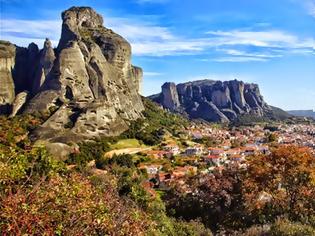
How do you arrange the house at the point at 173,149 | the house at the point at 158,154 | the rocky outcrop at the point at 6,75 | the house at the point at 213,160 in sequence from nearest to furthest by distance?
the house at the point at 158,154
the house at the point at 213,160
the house at the point at 173,149
the rocky outcrop at the point at 6,75

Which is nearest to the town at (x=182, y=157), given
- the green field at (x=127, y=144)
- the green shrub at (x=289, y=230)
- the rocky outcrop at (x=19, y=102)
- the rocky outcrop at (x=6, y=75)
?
the green field at (x=127, y=144)

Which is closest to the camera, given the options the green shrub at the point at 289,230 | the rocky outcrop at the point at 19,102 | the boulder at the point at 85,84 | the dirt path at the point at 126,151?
the green shrub at the point at 289,230

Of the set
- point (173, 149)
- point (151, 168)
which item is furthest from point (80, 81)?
point (151, 168)

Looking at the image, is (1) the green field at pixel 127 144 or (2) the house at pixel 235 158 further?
(2) the house at pixel 235 158

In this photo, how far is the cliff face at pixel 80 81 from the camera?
7338 cm

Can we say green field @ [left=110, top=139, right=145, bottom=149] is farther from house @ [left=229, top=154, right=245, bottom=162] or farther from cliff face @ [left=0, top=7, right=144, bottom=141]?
house @ [left=229, top=154, right=245, bottom=162]

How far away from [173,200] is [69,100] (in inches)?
2014

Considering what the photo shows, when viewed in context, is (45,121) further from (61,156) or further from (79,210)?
(79,210)

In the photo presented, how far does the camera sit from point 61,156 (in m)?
60.2

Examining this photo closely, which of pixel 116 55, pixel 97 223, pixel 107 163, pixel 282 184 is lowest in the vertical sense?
pixel 107 163

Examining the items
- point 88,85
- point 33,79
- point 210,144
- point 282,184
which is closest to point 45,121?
point 88,85

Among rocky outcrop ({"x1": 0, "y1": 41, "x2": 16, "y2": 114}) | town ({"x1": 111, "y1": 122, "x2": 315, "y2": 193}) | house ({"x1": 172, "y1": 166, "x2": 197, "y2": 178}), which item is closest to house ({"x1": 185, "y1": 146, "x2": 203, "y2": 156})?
town ({"x1": 111, "y1": 122, "x2": 315, "y2": 193})

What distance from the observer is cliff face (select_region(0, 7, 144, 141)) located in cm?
7338

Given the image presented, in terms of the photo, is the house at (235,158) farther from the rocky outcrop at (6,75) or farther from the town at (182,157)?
the rocky outcrop at (6,75)
